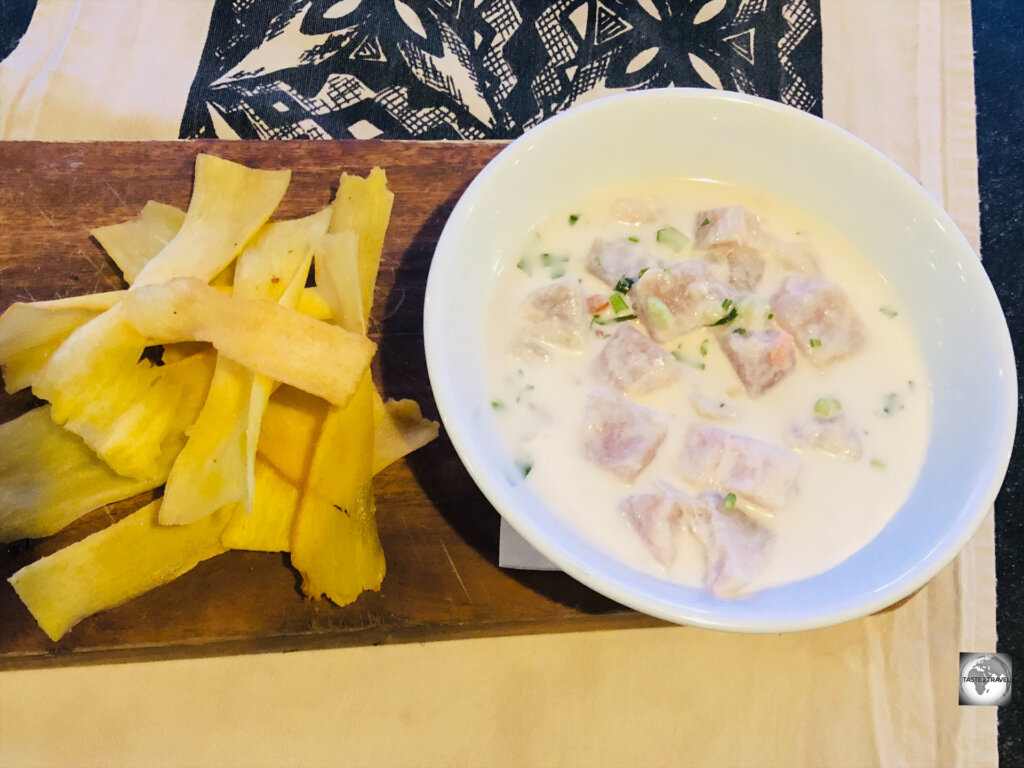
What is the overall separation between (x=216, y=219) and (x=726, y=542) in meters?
1.04

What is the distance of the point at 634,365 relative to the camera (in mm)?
1186

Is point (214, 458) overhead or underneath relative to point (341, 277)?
underneath

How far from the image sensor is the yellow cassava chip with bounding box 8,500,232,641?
114 centimetres

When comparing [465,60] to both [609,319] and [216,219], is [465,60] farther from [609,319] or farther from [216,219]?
[609,319]

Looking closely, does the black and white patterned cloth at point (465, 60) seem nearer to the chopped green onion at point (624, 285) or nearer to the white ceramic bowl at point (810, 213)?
the white ceramic bowl at point (810, 213)

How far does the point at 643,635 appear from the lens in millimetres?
1402

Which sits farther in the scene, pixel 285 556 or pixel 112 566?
pixel 285 556

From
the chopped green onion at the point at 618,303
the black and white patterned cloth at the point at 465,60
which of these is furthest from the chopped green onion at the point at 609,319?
the black and white patterned cloth at the point at 465,60

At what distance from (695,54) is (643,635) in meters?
1.57

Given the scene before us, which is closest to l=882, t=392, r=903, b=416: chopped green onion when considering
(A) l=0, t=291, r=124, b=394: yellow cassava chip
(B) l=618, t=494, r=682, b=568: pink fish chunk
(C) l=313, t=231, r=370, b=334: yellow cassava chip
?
(B) l=618, t=494, r=682, b=568: pink fish chunk

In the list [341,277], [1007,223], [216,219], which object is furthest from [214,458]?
[1007,223]

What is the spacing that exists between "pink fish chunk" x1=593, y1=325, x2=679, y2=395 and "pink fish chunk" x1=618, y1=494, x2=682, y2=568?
0.61ft

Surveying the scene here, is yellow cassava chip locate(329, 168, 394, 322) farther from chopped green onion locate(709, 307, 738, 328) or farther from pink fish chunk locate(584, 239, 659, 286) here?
chopped green onion locate(709, 307, 738, 328)

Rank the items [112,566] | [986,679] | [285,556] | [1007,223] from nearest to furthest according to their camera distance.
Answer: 1. [112,566]
2. [285,556]
3. [986,679]
4. [1007,223]
